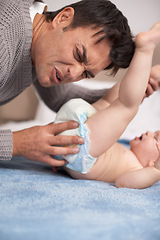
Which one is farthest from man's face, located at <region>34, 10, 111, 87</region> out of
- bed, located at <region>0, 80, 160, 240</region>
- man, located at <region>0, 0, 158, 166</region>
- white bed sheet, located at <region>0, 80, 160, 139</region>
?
white bed sheet, located at <region>0, 80, 160, 139</region>

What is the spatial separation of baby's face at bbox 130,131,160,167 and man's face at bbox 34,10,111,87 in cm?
37

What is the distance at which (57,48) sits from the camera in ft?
3.34

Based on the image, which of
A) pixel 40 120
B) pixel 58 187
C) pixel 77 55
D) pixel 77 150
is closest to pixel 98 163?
pixel 77 150

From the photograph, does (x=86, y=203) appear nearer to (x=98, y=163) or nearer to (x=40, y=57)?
(x=98, y=163)

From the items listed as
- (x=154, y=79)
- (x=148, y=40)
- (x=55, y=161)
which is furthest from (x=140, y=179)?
(x=154, y=79)

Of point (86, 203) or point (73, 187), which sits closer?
point (86, 203)

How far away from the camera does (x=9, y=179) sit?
0.88 metres

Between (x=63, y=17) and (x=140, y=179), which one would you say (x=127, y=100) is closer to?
(x=140, y=179)

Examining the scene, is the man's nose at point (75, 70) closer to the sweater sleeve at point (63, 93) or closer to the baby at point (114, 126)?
the baby at point (114, 126)

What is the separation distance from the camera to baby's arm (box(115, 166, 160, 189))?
87 cm

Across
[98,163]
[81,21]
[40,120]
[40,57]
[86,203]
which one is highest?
[81,21]

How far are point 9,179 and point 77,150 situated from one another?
243 millimetres

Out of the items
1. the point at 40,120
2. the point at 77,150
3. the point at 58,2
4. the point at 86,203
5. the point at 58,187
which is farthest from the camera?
the point at 40,120

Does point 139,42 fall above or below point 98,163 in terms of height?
above
